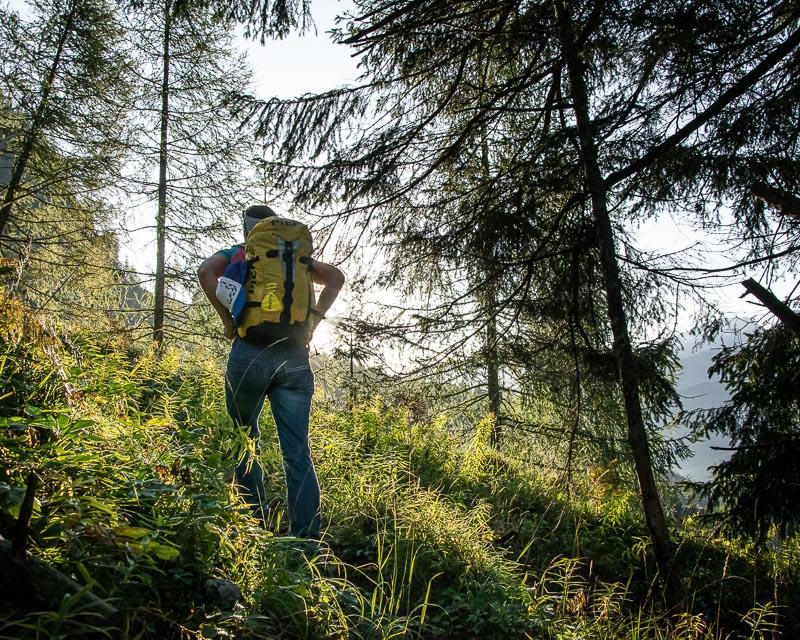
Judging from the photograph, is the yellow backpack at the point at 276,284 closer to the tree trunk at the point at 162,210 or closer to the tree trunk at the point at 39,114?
the tree trunk at the point at 39,114

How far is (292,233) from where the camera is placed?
3.33 m

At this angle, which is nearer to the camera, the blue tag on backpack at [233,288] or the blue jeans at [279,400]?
the blue jeans at [279,400]

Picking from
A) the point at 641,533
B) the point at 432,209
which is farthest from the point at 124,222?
the point at 641,533

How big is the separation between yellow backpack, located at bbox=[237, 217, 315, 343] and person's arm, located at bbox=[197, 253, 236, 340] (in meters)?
0.13

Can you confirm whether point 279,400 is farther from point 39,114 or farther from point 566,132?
point 39,114

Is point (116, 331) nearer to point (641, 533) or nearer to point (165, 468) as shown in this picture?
point (165, 468)

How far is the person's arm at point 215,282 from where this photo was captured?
3.34 metres

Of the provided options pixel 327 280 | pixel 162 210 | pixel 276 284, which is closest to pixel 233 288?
pixel 276 284

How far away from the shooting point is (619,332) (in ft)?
Answer: 14.1

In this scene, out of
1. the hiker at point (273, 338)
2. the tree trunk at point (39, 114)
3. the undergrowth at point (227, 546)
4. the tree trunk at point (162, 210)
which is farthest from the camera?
the tree trunk at point (162, 210)

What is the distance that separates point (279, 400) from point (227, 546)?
112 cm

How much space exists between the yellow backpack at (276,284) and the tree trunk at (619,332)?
262 centimetres

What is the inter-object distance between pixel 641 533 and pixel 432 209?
14.4 ft

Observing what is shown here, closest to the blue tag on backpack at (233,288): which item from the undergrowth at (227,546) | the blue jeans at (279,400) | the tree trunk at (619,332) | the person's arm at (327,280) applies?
the blue jeans at (279,400)
